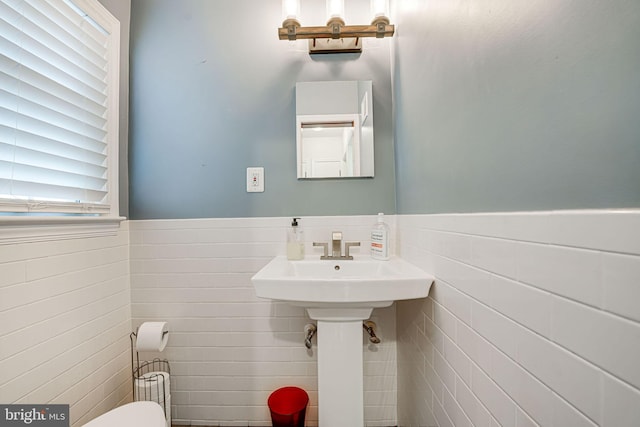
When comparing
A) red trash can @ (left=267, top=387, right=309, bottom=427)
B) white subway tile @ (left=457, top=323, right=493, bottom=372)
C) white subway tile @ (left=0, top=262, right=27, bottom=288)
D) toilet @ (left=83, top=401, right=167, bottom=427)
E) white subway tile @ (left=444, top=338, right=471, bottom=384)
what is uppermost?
white subway tile @ (left=0, top=262, right=27, bottom=288)

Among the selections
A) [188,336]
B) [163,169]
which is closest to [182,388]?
[188,336]

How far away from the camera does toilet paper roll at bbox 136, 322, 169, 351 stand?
43.1 inches

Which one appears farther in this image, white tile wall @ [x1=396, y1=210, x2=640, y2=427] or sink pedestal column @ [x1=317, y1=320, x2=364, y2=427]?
sink pedestal column @ [x1=317, y1=320, x2=364, y2=427]

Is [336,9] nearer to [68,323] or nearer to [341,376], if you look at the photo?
[341,376]

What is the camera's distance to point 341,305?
0.87 metres

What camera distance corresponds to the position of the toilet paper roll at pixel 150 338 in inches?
43.1

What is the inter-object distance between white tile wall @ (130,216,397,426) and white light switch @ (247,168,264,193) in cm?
16

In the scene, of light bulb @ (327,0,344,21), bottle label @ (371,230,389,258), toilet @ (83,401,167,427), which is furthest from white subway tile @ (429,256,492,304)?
light bulb @ (327,0,344,21)

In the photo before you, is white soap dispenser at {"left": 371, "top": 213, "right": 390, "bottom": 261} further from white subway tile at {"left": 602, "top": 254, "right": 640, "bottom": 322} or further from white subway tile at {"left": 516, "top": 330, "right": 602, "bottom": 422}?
white subway tile at {"left": 602, "top": 254, "right": 640, "bottom": 322}

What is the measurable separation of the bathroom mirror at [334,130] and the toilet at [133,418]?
41.7 inches

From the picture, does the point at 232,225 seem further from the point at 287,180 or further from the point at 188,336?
the point at 188,336

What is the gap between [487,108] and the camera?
55cm

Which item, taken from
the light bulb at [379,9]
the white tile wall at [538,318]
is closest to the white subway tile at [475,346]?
the white tile wall at [538,318]

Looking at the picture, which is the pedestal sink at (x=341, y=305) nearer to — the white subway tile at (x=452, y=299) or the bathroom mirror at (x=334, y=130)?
the white subway tile at (x=452, y=299)
